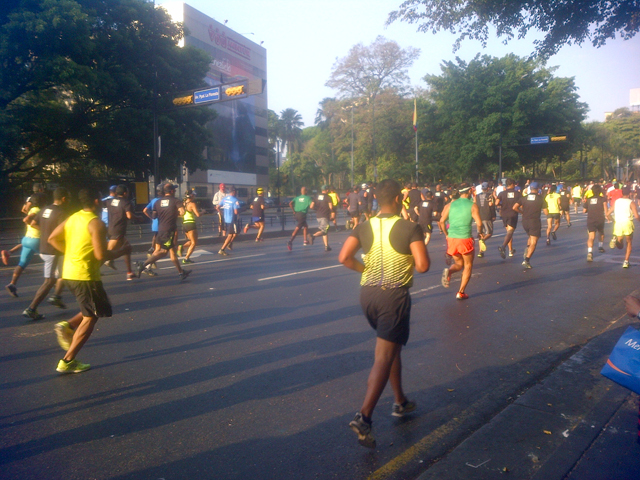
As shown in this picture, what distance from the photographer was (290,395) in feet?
14.7

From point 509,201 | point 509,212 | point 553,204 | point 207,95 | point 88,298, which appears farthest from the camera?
point 207,95

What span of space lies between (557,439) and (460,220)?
4897mm

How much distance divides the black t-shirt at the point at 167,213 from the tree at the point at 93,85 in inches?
442

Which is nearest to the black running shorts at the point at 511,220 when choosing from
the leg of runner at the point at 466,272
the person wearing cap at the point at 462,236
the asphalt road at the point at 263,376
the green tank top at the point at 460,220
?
the asphalt road at the point at 263,376

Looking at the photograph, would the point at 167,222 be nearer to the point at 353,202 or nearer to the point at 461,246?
the point at 461,246

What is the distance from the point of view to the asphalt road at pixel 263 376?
11.3 ft

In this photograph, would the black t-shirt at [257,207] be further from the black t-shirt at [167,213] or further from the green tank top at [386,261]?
the green tank top at [386,261]

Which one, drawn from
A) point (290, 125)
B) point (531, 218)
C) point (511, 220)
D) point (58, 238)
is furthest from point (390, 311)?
point (290, 125)

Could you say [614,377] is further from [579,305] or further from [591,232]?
[591,232]

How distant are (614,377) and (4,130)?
66.6ft

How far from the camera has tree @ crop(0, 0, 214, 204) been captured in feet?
65.4

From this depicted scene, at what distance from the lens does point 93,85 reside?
2230 centimetres

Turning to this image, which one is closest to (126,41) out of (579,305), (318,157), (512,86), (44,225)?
(44,225)

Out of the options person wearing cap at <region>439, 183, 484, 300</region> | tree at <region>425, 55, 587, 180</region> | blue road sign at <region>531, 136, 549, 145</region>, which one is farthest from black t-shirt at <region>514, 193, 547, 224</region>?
tree at <region>425, 55, 587, 180</region>
